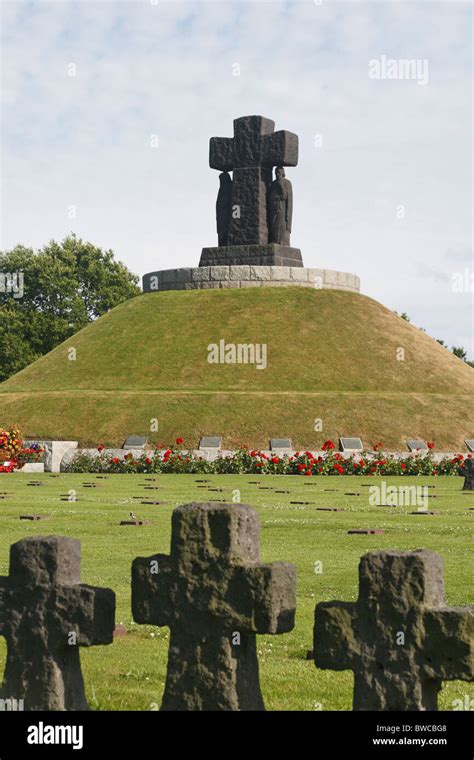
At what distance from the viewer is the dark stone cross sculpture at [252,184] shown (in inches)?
2405

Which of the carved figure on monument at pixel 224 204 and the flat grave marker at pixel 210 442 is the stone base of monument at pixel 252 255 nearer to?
the carved figure on monument at pixel 224 204

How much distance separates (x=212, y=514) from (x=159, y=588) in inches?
22.7

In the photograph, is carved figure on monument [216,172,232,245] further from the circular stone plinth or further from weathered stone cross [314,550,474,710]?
weathered stone cross [314,550,474,710]

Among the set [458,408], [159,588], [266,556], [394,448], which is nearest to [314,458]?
[394,448]

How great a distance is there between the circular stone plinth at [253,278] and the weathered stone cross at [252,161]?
197cm

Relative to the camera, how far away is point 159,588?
5.79 metres

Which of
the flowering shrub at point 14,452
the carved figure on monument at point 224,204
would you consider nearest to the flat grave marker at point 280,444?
the flowering shrub at point 14,452

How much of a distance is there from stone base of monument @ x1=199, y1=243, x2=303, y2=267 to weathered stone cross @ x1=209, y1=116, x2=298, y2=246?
641 millimetres

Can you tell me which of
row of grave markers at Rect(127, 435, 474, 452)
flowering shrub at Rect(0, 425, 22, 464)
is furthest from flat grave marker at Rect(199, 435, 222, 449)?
flowering shrub at Rect(0, 425, 22, 464)

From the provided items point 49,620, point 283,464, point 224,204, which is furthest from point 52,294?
point 49,620

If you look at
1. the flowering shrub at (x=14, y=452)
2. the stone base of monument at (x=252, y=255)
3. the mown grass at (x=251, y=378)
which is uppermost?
the stone base of monument at (x=252, y=255)

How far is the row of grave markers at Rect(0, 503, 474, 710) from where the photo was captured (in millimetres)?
5199

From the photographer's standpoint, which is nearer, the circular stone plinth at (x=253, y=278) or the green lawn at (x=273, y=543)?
the green lawn at (x=273, y=543)

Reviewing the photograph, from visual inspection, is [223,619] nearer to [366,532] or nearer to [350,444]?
[366,532]
